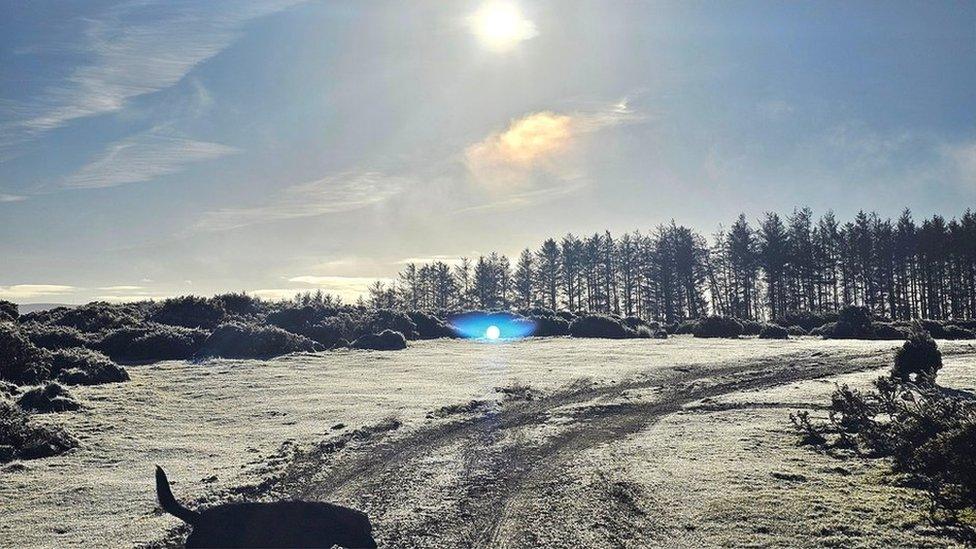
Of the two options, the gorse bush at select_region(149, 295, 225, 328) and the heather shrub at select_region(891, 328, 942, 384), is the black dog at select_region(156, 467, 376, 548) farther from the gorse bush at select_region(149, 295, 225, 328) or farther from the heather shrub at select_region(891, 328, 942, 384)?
the gorse bush at select_region(149, 295, 225, 328)

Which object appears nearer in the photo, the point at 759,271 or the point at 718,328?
the point at 718,328

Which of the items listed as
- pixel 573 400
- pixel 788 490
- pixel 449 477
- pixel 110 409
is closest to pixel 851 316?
pixel 573 400

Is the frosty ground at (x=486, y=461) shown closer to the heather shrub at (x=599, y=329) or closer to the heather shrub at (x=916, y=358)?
the heather shrub at (x=916, y=358)

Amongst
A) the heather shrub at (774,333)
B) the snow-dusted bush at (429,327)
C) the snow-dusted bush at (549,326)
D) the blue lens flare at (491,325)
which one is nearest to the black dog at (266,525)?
the snow-dusted bush at (429,327)

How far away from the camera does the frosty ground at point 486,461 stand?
7043 millimetres

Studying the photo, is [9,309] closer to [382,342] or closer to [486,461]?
[382,342]

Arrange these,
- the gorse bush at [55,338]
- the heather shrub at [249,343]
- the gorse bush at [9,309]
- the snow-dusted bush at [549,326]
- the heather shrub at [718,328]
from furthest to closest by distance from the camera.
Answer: the heather shrub at [718,328] < the snow-dusted bush at [549,326] < the gorse bush at [9,309] < the heather shrub at [249,343] < the gorse bush at [55,338]

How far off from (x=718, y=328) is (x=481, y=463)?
35427 mm

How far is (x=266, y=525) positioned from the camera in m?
5.35

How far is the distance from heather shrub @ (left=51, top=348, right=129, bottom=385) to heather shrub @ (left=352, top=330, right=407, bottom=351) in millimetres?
12366

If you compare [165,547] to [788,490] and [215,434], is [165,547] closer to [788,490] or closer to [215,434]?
[215,434]

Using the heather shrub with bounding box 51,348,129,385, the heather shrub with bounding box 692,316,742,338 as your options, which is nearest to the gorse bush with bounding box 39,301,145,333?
the heather shrub with bounding box 51,348,129,385

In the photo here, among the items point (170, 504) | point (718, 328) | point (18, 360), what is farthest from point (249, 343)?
point (718, 328)

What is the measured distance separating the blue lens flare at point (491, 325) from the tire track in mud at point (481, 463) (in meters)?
21.4
